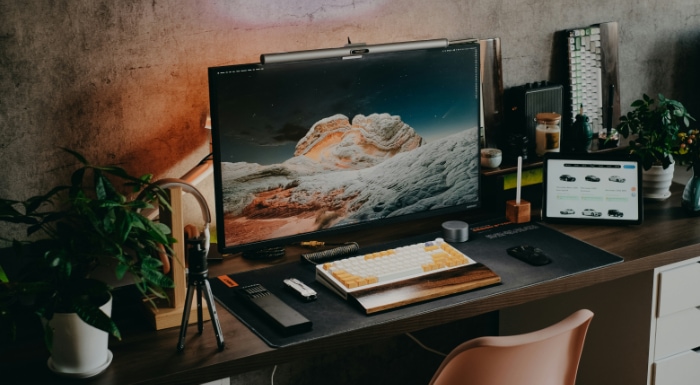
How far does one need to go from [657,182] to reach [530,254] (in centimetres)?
70

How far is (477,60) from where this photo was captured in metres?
2.34

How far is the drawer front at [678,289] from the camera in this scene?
2.31m

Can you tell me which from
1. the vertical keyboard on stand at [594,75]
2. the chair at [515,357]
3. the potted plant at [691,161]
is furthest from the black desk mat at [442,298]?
the vertical keyboard on stand at [594,75]

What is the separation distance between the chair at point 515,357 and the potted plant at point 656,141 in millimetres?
930

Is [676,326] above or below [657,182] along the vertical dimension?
below

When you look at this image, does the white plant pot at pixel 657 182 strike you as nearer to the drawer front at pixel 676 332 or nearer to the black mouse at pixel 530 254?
the drawer front at pixel 676 332

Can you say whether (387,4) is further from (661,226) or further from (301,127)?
(661,226)

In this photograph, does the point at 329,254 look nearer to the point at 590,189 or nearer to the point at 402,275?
the point at 402,275

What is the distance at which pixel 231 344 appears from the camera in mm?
1757

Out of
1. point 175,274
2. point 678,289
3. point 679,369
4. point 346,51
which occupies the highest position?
point 346,51

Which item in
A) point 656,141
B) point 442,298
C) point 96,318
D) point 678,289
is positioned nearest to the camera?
point 96,318

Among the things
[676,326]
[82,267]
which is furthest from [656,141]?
[82,267]

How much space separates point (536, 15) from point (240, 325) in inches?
61.4

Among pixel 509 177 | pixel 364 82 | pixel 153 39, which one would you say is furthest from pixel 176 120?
pixel 509 177
